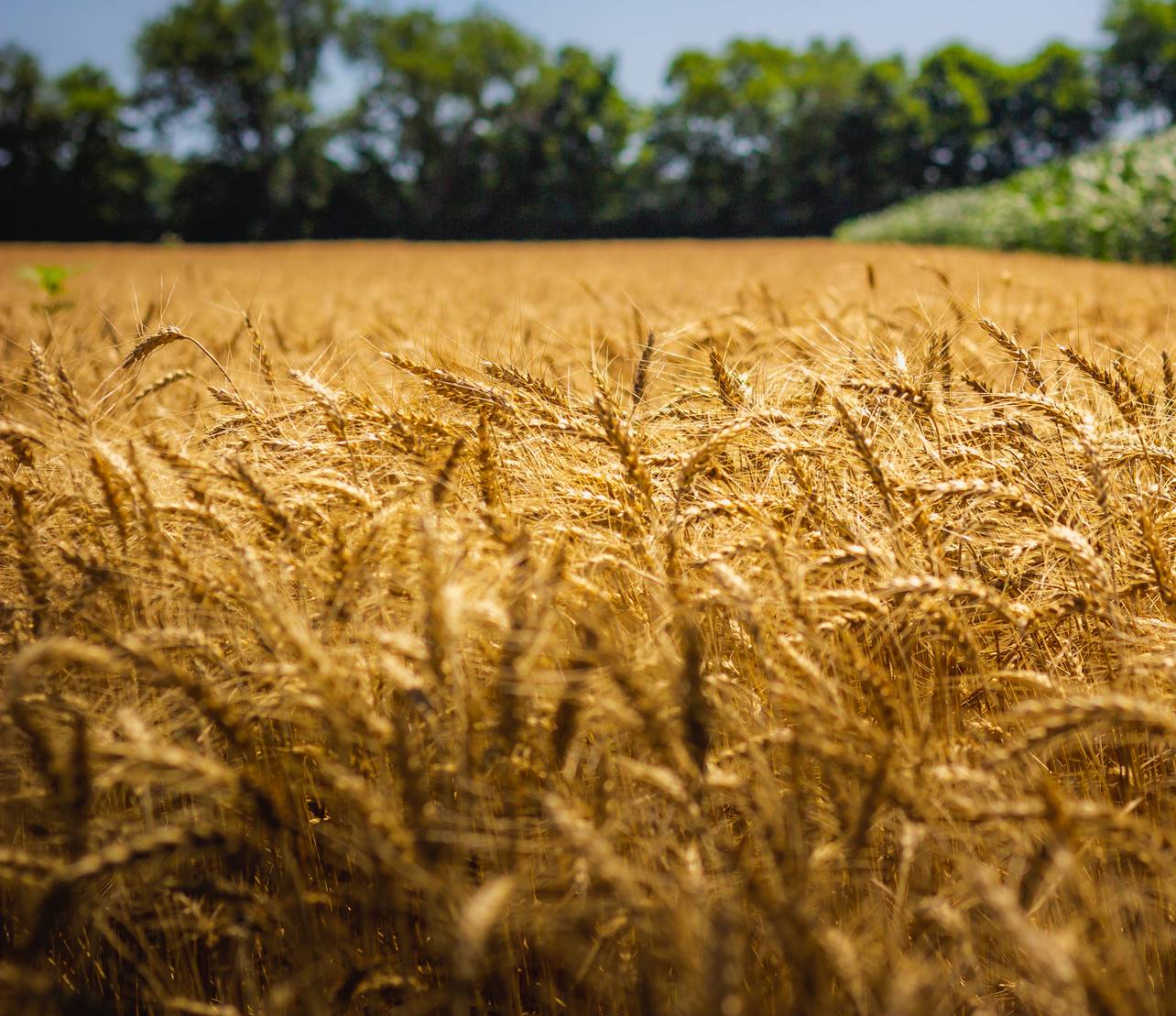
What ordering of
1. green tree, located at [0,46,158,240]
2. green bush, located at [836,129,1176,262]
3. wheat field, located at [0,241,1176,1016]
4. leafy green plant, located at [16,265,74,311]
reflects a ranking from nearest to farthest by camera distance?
wheat field, located at [0,241,1176,1016] < leafy green plant, located at [16,265,74,311] < green bush, located at [836,129,1176,262] < green tree, located at [0,46,158,240]

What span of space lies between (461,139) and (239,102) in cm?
1085

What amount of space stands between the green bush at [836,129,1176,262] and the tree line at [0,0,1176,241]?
24.0 m

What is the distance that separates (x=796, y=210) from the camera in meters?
44.8

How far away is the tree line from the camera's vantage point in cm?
3797

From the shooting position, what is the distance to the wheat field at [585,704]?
0.83 meters

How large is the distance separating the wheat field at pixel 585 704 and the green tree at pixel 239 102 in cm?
4196

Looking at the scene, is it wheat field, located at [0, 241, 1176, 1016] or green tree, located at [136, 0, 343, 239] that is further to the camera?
green tree, located at [136, 0, 343, 239]

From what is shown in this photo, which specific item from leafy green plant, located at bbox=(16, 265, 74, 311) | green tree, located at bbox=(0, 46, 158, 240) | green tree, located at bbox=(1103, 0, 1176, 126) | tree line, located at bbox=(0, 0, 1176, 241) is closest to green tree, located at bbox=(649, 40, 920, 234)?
tree line, located at bbox=(0, 0, 1176, 241)

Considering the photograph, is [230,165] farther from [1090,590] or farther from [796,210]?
[1090,590]

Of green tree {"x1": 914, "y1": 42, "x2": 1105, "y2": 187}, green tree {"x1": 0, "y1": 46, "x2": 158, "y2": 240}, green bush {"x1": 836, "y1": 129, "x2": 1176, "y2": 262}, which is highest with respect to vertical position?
green tree {"x1": 914, "y1": 42, "x2": 1105, "y2": 187}

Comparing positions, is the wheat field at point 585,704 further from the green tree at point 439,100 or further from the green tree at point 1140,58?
the green tree at point 1140,58

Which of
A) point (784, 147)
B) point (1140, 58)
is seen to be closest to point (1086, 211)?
point (784, 147)

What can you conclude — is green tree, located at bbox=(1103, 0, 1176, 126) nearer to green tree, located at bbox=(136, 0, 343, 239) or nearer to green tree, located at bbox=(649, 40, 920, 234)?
green tree, located at bbox=(649, 40, 920, 234)

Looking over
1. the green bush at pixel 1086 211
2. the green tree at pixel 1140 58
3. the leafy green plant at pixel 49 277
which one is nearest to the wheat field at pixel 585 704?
the leafy green plant at pixel 49 277
